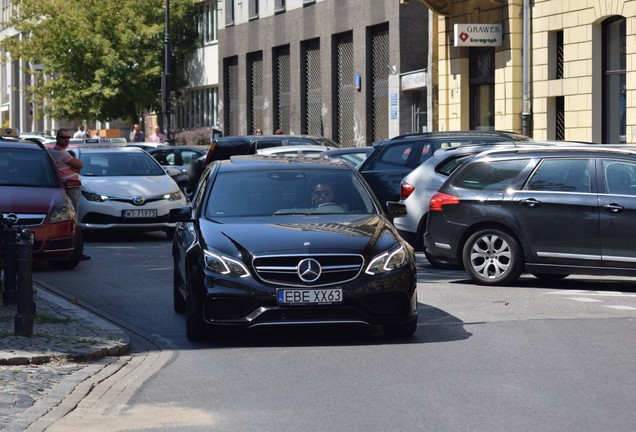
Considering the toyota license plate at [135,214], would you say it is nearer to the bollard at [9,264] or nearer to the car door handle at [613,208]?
the bollard at [9,264]

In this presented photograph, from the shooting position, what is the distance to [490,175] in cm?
1523

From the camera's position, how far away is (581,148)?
14.8 m

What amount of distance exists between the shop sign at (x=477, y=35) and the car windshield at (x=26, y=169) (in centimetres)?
1656

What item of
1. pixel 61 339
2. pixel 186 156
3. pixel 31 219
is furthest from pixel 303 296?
pixel 186 156

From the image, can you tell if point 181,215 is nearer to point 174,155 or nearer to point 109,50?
point 174,155

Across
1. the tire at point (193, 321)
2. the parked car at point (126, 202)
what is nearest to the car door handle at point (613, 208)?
the tire at point (193, 321)

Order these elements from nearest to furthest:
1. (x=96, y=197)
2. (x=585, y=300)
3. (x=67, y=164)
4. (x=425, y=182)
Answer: (x=585, y=300), (x=425, y=182), (x=67, y=164), (x=96, y=197)

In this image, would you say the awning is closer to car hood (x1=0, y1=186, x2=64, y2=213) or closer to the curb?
car hood (x1=0, y1=186, x2=64, y2=213)

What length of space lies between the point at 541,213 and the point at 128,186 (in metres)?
9.32

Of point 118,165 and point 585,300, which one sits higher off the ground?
point 118,165

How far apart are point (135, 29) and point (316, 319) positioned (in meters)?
52.0

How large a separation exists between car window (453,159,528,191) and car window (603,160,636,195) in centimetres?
94

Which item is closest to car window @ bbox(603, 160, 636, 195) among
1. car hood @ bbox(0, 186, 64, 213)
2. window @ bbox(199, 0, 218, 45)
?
car hood @ bbox(0, 186, 64, 213)

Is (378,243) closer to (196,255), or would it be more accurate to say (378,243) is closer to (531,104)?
(196,255)
